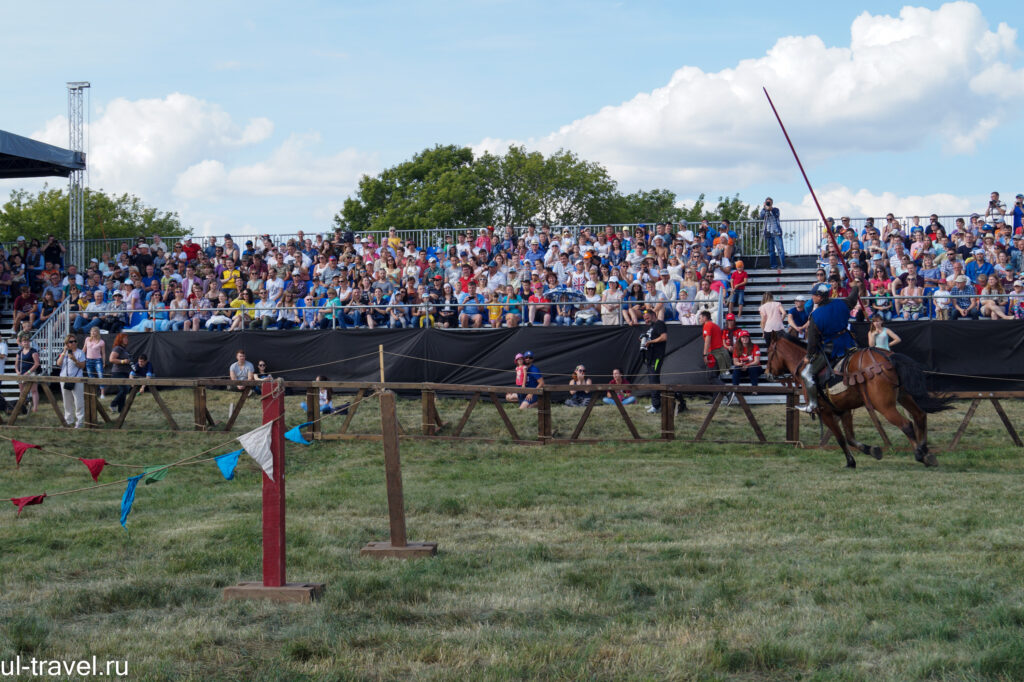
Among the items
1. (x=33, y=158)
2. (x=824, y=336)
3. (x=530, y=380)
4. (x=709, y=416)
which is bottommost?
(x=709, y=416)

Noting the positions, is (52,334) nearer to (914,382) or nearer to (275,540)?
(275,540)

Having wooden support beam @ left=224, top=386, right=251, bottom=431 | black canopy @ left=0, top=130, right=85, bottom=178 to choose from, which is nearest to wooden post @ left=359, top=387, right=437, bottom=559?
wooden support beam @ left=224, top=386, right=251, bottom=431

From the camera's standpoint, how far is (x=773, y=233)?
24391 mm

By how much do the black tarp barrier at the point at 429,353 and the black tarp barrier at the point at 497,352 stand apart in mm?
21

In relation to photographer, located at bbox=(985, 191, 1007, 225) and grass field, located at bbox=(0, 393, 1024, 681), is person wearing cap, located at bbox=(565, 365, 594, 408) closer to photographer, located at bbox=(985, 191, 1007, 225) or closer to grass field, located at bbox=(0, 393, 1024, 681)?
grass field, located at bbox=(0, 393, 1024, 681)

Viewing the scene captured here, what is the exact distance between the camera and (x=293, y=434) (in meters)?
8.55

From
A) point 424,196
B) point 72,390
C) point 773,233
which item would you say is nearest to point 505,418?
point 72,390

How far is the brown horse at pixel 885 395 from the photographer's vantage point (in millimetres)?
13469

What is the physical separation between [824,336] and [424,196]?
4549 cm

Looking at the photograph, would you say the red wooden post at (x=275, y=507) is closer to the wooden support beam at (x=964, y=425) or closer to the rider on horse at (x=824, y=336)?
the rider on horse at (x=824, y=336)

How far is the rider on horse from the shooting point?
13922 mm

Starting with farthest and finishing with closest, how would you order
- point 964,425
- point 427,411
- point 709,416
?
point 427,411
point 709,416
point 964,425

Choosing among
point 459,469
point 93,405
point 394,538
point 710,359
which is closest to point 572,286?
point 710,359

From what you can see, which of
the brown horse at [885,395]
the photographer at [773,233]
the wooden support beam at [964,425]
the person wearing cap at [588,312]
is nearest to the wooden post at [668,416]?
the brown horse at [885,395]
